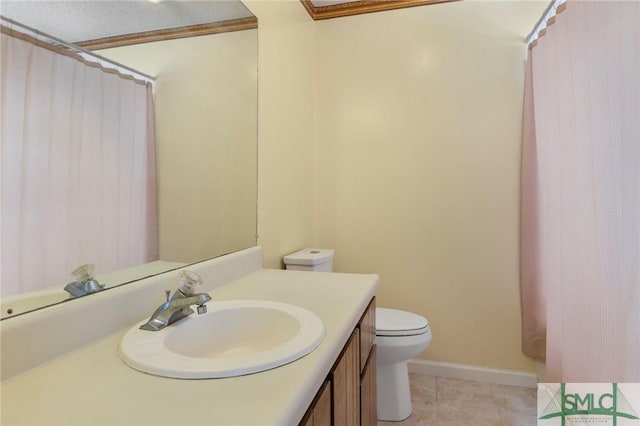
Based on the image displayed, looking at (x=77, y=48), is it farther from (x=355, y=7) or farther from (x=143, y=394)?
(x=355, y=7)

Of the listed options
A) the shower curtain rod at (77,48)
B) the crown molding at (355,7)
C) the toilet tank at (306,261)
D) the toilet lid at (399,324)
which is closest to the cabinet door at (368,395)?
the toilet lid at (399,324)

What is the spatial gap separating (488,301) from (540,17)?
5.57 feet

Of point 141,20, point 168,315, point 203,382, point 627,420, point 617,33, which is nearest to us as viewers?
point 203,382

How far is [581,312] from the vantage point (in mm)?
1375

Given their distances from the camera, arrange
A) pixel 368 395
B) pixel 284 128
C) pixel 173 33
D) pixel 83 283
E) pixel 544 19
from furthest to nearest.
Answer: pixel 284 128, pixel 544 19, pixel 368 395, pixel 173 33, pixel 83 283

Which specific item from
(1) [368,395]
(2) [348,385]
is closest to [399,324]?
(1) [368,395]

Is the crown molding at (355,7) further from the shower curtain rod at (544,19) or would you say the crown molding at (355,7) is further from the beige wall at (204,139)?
the beige wall at (204,139)

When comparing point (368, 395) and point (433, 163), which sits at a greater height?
point (433, 163)

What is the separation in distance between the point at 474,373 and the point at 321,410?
72.2 inches

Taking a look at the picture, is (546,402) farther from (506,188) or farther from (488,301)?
(506,188)

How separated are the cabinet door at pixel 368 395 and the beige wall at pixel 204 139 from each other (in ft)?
2.32

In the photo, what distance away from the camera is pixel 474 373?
84.5 inches

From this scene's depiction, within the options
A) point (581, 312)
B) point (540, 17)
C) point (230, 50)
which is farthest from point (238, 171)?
point (540, 17)

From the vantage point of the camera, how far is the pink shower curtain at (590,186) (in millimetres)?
1104
